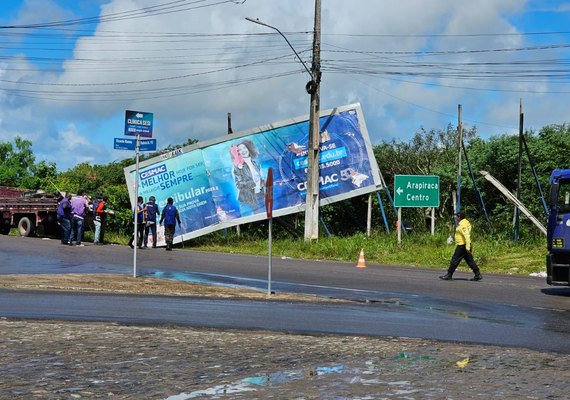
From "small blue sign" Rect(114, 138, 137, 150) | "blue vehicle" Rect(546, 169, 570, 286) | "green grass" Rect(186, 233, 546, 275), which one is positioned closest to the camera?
"blue vehicle" Rect(546, 169, 570, 286)

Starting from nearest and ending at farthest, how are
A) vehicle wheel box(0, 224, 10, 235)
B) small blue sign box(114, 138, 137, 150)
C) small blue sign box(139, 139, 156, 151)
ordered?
1. small blue sign box(114, 138, 137, 150)
2. small blue sign box(139, 139, 156, 151)
3. vehicle wheel box(0, 224, 10, 235)

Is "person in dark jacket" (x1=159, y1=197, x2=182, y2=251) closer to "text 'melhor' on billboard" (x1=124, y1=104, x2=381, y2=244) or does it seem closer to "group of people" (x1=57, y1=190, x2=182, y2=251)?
"group of people" (x1=57, y1=190, x2=182, y2=251)

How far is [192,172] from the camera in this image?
110 feet

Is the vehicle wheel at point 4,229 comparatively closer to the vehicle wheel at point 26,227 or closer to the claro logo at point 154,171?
the vehicle wheel at point 26,227

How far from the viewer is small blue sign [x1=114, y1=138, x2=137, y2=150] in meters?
16.3

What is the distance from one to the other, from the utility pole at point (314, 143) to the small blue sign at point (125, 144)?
1499cm

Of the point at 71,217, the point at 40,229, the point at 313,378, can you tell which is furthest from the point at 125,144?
the point at 40,229

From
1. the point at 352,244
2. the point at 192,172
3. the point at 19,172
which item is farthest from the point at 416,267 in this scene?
the point at 19,172

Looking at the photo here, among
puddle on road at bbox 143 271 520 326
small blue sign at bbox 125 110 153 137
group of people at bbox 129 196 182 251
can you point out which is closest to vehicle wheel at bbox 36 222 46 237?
group of people at bbox 129 196 182 251

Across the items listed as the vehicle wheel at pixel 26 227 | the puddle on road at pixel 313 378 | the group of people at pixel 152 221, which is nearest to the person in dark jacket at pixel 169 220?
the group of people at pixel 152 221

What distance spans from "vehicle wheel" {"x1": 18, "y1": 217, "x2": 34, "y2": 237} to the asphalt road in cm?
1254

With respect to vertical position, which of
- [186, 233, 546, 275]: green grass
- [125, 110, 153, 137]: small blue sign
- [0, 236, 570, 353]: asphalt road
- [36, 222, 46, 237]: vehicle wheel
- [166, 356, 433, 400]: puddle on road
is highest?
[125, 110, 153, 137]: small blue sign

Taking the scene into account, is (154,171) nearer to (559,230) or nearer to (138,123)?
(138,123)

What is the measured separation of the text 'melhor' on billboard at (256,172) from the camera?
107ft
